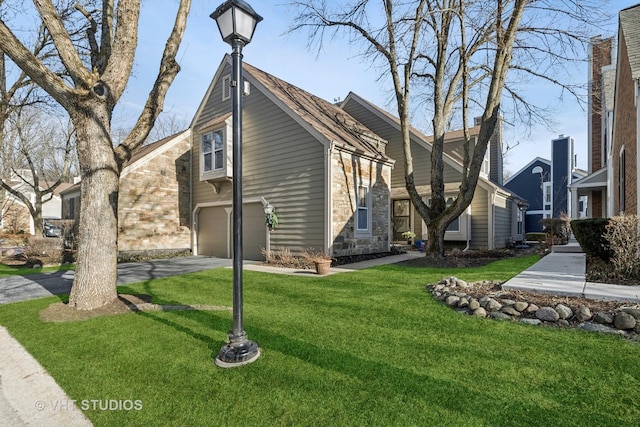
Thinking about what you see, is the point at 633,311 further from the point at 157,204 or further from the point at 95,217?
the point at 157,204

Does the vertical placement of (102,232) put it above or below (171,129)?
below

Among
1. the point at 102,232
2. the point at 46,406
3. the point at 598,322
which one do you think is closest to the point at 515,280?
the point at 598,322

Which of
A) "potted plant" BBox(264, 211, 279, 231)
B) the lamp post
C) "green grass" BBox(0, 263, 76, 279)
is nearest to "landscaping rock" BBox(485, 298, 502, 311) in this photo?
the lamp post

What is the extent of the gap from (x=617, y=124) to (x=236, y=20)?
13.7 m

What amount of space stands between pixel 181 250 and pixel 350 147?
355 inches

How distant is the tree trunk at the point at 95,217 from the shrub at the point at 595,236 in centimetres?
946

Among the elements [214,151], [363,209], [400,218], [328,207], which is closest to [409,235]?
[400,218]

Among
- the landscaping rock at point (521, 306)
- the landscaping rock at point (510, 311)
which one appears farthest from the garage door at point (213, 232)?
the landscaping rock at point (521, 306)

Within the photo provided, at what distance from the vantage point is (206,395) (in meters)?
2.68

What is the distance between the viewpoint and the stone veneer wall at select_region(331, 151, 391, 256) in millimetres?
10516

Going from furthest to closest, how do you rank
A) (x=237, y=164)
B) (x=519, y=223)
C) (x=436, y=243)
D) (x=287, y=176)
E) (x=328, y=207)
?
(x=519, y=223)
(x=287, y=176)
(x=436, y=243)
(x=328, y=207)
(x=237, y=164)

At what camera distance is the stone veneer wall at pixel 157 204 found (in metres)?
12.7

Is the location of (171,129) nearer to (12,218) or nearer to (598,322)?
(12,218)

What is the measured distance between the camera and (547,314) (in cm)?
418
